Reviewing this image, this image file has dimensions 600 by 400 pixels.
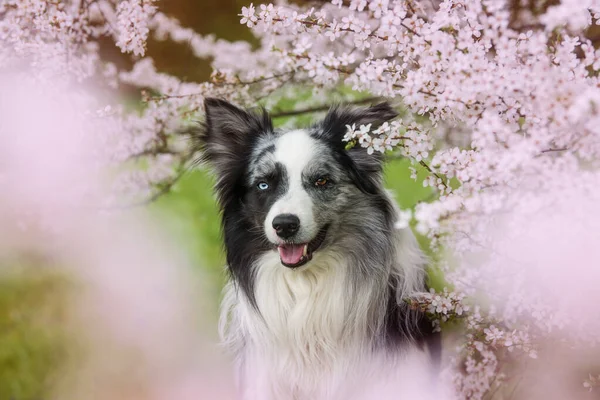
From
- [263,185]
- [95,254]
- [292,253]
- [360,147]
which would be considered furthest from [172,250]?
[360,147]

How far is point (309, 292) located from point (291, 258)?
256 millimetres

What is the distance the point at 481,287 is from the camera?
302cm

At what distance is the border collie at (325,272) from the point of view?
8.34 feet

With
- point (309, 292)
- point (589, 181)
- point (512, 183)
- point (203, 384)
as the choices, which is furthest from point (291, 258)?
point (203, 384)

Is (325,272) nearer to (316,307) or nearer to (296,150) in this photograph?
(316,307)

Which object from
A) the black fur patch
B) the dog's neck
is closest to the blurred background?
the black fur patch

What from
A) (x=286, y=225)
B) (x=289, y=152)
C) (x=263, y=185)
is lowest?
(x=286, y=225)

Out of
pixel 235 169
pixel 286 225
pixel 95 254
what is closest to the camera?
pixel 286 225

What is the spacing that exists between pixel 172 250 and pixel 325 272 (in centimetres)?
152

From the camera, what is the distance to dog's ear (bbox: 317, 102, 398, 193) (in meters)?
2.53

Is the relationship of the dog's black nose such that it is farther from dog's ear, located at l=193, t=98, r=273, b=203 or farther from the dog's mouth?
dog's ear, located at l=193, t=98, r=273, b=203

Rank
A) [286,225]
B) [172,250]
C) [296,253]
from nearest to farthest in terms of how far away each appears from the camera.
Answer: [286,225]
[296,253]
[172,250]

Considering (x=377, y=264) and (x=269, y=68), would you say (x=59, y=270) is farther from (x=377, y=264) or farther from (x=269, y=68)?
(x=377, y=264)

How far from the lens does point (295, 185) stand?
96.7 inches
